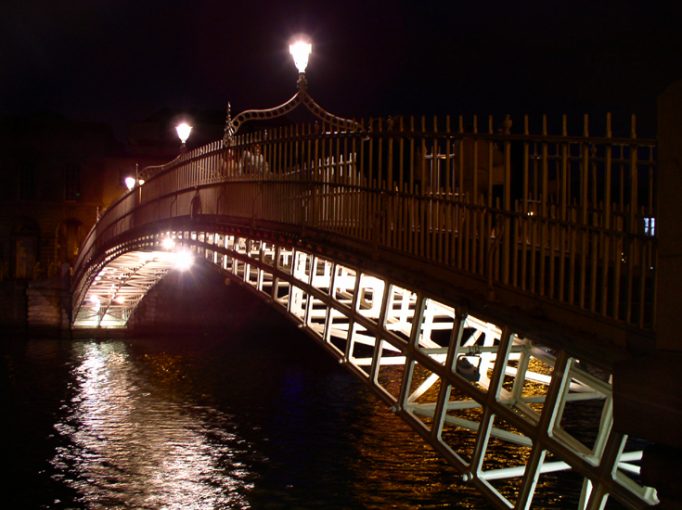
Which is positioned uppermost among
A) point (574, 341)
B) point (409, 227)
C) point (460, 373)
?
point (409, 227)

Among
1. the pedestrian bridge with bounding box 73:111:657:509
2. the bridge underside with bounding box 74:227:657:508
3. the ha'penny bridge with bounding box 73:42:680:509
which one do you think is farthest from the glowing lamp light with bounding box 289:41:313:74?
the bridge underside with bounding box 74:227:657:508

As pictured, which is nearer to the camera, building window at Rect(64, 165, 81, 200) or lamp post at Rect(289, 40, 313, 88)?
lamp post at Rect(289, 40, 313, 88)

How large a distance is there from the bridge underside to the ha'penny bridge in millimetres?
27

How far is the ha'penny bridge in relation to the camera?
19.9 ft

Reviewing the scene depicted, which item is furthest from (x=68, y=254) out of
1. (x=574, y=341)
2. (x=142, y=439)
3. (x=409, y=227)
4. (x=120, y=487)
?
(x=574, y=341)

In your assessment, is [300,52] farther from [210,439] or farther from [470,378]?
[210,439]

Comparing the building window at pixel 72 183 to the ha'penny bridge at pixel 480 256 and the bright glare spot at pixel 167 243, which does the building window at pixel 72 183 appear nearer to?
the bright glare spot at pixel 167 243

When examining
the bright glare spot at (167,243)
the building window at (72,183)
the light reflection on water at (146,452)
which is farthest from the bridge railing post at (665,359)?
the building window at (72,183)

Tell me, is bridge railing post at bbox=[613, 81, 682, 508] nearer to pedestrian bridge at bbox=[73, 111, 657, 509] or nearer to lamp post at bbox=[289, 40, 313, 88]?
pedestrian bridge at bbox=[73, 111, 657, 509]

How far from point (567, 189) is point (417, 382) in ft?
54.6

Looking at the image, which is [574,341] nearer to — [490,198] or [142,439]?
[490,198]

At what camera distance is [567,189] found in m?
6.64

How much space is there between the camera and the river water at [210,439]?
12.9 metres

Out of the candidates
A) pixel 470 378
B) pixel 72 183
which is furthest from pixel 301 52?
pixel 72 183
